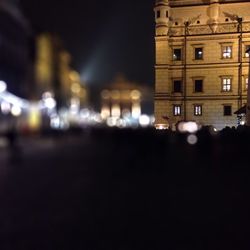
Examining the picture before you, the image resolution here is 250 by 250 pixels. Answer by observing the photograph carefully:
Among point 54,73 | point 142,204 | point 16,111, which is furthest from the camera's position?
point 54,73

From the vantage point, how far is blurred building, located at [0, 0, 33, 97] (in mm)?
85250

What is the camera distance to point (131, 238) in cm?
925

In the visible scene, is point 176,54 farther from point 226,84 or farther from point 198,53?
point 226,84

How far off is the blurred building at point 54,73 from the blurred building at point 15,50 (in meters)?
7.13

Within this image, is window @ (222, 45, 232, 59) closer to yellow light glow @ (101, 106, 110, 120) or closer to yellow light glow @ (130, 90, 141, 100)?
yellow light glow @ (130, 90, 141, 100)

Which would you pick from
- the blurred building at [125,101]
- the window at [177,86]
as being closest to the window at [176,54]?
the window at [177,86]

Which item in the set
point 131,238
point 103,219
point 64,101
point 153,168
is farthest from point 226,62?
point 64,101

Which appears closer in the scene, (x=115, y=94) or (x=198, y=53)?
(x=198, y=53)

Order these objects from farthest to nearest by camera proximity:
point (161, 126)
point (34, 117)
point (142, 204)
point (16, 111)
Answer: point (34, 117), point (16, 111), point (142, 204), point (161, 126)

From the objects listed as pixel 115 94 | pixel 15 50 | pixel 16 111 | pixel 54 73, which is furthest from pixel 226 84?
pixel 54 73

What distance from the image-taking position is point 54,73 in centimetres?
12738

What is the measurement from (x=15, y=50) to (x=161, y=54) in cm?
9095

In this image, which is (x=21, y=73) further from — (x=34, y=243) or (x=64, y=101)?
(x=34, y=243)

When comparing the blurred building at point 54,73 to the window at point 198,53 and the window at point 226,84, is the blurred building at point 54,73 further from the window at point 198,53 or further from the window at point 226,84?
the window at point 226,84
